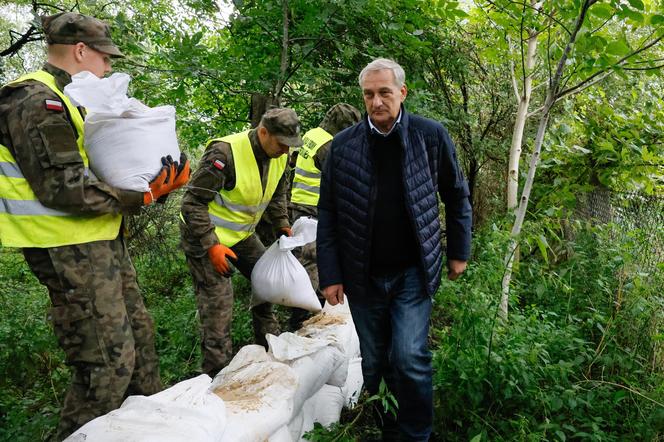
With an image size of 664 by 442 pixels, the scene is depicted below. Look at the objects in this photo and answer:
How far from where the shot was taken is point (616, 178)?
174 inches

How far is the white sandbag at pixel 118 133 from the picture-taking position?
1989 mm

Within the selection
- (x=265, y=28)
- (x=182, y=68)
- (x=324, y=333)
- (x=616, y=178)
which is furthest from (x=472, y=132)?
(x=324, y=333)

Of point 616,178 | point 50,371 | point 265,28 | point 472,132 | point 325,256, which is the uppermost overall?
point 265,28

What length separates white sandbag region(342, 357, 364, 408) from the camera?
Answer: 2848 millimetres

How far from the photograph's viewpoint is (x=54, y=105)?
1.91 metres

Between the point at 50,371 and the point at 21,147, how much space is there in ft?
6.63

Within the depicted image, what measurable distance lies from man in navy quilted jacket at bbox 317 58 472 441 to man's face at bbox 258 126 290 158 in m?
0.69

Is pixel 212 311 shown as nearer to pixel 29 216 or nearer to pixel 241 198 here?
pixel 241 198

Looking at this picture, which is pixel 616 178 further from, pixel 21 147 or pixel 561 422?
pixel 21 147

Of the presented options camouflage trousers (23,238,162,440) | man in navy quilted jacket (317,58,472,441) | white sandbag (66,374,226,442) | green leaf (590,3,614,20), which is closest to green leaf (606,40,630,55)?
green leaf (590,3,614,20)

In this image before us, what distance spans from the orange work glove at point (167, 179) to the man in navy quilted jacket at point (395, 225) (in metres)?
0.67

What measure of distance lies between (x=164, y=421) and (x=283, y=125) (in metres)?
1.80

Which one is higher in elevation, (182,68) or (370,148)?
(182,68)

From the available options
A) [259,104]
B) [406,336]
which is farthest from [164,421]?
[259,104]
